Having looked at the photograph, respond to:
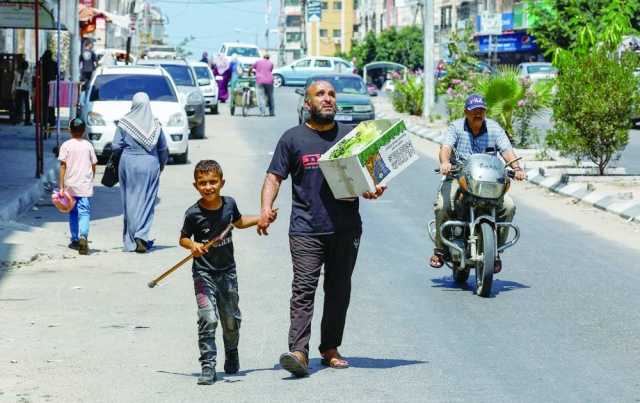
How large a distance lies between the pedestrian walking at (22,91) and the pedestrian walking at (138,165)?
18707mm

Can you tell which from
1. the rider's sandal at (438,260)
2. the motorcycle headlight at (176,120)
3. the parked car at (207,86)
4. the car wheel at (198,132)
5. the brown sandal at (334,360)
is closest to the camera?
the brown sandal at (334,360)

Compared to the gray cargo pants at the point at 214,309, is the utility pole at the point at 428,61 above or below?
Result: above

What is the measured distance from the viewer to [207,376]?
749 cm

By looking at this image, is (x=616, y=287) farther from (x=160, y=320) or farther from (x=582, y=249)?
(x=160, y=320)

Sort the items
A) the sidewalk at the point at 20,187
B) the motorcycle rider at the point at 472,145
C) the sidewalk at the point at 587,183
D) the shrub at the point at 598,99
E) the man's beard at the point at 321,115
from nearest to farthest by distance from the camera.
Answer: the man's beard at the point at 321,115 < the motorcycle rider at the point at 472,145 < the sidewalk at the point at 20,187 < the sidewalk at the point at 587,183 < the shrub at the point at 598,99

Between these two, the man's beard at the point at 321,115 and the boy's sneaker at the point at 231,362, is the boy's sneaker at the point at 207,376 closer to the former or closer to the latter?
the boy's sneaker at the point at 231,362

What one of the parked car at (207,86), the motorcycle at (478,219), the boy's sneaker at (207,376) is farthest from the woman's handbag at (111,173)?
the parked car at (207,86)

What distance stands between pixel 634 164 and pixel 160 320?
16202mm

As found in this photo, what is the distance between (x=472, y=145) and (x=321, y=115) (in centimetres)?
377

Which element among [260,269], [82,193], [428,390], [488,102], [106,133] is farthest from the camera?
[488,102]

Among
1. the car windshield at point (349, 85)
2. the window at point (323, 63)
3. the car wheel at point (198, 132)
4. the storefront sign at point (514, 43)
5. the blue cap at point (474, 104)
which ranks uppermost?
the storefront sign at point (514, 43)

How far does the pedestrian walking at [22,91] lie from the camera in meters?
A: 32.2

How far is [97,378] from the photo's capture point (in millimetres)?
7676

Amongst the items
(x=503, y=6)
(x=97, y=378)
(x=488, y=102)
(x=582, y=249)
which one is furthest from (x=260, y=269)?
(x=503, y=6)
